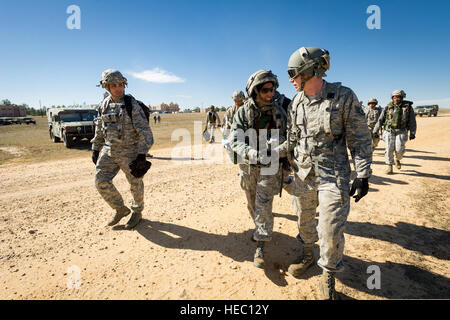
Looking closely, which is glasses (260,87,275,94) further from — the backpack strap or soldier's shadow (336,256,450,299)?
soldier's shadow (336,256,450,299)

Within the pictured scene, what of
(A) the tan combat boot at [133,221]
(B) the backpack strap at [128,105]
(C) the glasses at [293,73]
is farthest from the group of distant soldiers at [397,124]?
(B) the backpack strap at [128,105]

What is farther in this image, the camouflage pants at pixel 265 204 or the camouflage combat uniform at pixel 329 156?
the camouflage pants at pixel 265 204

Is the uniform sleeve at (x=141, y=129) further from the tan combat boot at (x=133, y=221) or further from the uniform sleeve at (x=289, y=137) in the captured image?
the uniform sleeve at (x=289, y=137)

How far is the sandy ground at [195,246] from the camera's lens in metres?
2.34

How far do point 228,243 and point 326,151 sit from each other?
1.81 m

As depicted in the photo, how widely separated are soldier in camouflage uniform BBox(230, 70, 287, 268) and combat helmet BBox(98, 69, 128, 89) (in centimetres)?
191

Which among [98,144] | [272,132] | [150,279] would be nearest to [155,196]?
[98,144]

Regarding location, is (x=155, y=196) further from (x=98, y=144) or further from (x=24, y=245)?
(x=24, y=245)

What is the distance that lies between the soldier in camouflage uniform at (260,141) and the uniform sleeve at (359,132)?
81cm

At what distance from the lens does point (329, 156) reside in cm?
224

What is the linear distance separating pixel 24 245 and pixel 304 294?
3.61 m

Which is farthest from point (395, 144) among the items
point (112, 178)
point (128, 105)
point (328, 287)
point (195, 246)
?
point (112, 178)

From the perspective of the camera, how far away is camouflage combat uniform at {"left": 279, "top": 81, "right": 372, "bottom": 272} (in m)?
2.09

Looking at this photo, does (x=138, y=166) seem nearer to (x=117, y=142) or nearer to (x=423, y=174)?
(x=117, y=142)
